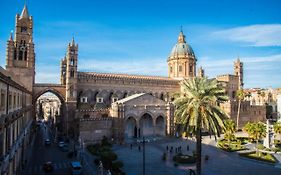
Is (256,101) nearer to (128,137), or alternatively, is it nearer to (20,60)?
(128,137)

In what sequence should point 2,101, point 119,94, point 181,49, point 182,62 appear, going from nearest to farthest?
point 2,101 → point 119,94 → point 182,62 → point 181,49

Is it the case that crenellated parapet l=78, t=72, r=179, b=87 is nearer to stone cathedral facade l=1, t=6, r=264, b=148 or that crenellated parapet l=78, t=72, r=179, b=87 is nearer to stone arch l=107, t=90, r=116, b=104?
stone cathedral facade l=1, t=6, r=264, b=148

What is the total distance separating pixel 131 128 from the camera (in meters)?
51.9

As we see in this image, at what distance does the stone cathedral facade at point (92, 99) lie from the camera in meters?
46.7

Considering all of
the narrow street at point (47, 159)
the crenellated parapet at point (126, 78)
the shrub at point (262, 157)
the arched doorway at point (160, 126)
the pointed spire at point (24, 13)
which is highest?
the pointed spire at point (24, 13)

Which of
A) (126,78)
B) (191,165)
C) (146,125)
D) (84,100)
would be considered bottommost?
(191,165)

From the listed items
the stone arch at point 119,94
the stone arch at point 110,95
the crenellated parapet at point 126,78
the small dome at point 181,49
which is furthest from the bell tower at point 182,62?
the stone arch at point 110,95

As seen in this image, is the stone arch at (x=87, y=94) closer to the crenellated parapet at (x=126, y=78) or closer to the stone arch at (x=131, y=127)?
the crenellated parapet at (x=126, y=78)

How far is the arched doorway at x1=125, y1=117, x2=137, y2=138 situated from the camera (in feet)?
167

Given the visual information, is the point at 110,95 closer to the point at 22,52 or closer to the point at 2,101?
the point at 22,52

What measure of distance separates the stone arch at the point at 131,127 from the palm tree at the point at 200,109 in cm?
2835

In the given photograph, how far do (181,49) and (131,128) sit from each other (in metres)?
37.5

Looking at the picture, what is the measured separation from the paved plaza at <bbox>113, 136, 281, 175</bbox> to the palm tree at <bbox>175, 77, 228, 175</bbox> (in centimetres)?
840

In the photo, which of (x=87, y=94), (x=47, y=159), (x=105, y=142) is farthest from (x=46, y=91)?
(x=47, y=159)
